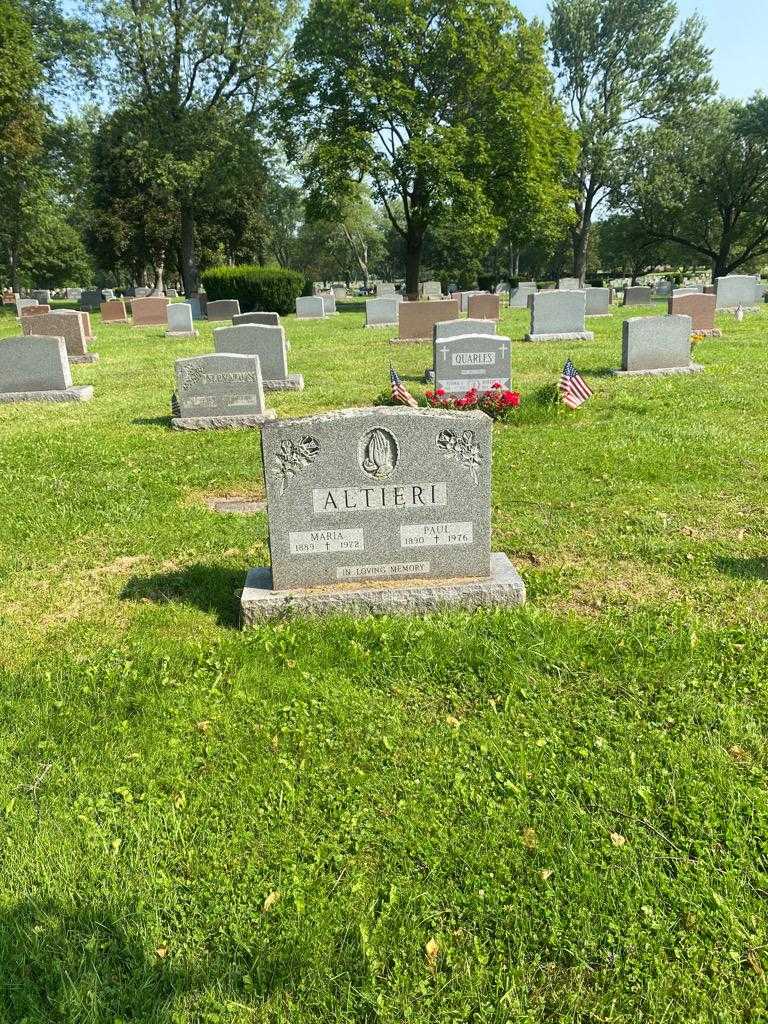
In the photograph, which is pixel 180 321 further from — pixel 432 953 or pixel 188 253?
pixel 432 953

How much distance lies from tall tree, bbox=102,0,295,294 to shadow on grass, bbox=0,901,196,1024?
3506 cm

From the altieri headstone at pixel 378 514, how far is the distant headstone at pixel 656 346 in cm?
901

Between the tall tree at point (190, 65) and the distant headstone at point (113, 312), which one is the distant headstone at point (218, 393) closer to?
the distant headstone at point (113, 312)

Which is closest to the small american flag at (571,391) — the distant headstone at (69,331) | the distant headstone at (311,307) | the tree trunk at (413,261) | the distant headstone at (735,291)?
the distant headstone at (69,331)

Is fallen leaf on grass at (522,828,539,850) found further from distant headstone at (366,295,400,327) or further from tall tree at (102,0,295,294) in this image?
tall tree at (102,0,295,294)

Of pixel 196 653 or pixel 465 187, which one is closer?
pixel 196 653

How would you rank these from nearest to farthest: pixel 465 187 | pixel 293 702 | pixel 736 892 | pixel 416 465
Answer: pixel 736 892
pixel 293 702
pixel 416 465
pixel 465 187

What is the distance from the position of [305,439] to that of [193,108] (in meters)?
37.4

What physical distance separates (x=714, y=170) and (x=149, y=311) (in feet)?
114

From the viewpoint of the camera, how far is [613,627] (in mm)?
4082

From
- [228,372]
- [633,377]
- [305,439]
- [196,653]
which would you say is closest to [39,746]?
[196,653]

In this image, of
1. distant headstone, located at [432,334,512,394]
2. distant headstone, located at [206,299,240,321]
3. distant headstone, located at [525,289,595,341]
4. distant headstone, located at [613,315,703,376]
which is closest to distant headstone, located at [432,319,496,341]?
distant headstone, located at [432,334,512,394]

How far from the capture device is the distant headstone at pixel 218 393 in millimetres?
9633

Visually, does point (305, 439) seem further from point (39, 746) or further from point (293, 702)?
point (39, 746)
